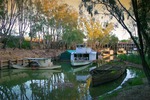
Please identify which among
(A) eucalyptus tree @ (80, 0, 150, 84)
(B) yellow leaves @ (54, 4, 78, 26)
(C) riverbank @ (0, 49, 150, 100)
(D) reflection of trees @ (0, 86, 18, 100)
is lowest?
(D) reflection of trees @ (0, 86, 18, 100)

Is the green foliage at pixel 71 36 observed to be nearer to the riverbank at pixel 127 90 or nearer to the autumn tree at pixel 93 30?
the autumn tree at pixel 93 30

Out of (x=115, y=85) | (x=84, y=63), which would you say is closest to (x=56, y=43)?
(x=84, y=63)

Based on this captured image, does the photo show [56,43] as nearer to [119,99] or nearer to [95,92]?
[95,92]

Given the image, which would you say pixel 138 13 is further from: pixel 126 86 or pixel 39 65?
pixel 39 65

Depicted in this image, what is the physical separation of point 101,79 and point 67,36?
58.7 m

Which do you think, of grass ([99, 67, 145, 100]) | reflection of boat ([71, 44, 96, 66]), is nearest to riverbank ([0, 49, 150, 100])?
grass ([99, 67, 145, 100])

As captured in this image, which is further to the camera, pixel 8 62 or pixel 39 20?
pixel 39 20

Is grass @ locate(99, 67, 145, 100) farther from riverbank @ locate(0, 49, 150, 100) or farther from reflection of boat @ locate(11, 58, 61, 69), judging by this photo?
reflection of boat @ locate(11, 58, 61, 69)

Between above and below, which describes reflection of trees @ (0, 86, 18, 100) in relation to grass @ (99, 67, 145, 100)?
below

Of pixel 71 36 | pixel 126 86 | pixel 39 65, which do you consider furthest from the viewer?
pixel 71 36

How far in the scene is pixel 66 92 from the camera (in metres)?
21.7

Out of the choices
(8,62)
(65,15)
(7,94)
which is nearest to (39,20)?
(65,15)

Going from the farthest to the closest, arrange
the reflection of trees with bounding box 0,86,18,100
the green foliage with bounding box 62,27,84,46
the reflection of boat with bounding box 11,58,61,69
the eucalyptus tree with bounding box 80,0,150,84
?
the green foliage with bounding box 62,27,84,46 < the reflection of boat with bounding box 11,58,61,69 < the reflection of trees with bounding box 0,86,18,100 < the eucalyptus tree with bounding box 80,0,150,84

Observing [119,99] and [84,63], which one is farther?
[84,63]
